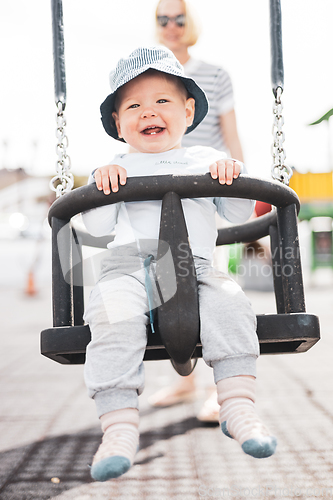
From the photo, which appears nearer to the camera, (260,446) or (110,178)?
(260,446)

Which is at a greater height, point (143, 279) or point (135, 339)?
point (143, 279)

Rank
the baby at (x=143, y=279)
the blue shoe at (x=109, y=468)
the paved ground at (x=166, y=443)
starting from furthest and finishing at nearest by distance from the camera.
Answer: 1. the paved ground at (x=166, y=443)
2. the baby at (x=143, y=279)
3. the blue shoe at (x=109, y=468)

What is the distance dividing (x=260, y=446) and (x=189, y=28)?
1.64m

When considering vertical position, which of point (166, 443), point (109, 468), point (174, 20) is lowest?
point (166, 443)

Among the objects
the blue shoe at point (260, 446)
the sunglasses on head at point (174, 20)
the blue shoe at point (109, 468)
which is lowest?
the blue shoe at point (109, 468)

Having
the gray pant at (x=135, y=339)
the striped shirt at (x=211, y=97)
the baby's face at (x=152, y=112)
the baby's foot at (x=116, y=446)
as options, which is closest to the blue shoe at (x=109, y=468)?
the baby's foot at (x=116, y=446)

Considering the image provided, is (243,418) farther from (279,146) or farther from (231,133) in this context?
(231,133)

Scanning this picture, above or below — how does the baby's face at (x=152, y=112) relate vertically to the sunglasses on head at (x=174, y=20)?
below

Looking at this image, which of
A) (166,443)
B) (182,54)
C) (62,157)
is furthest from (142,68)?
(166,443)

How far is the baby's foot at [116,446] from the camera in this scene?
34.1 inches

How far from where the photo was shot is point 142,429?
2.15m

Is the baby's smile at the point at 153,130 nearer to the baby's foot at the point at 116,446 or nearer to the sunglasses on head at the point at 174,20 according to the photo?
the baby's foot at the point at 116,446

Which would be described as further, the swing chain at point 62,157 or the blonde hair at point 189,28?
the blonde hair at point 189,28

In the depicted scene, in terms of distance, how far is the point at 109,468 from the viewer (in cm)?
86
